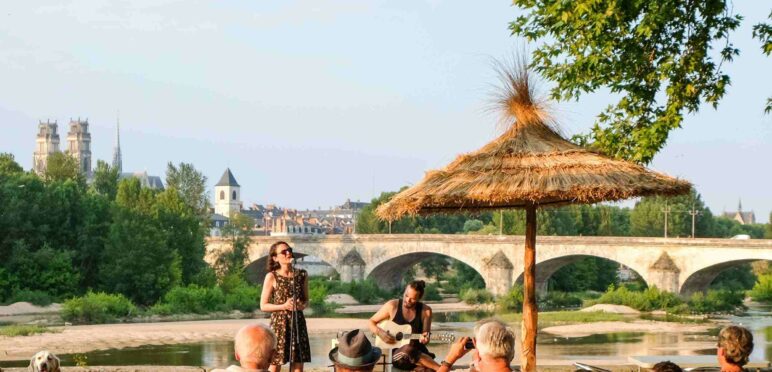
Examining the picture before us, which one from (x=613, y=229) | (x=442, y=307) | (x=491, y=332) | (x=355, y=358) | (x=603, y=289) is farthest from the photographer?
(x=613, y=229)

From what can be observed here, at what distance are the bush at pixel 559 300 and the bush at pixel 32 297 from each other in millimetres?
20281

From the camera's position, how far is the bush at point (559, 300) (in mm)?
52312

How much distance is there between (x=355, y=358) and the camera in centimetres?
676

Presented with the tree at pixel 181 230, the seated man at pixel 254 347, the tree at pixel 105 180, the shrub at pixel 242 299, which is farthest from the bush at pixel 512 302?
the seated man at pixel 254 347

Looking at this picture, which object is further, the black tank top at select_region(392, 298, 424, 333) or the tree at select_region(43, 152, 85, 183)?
the tree at select_region(43, 152, 85, 183)

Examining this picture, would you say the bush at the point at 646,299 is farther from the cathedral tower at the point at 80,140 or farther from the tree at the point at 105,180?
the cathedral tower at the point at 80,140

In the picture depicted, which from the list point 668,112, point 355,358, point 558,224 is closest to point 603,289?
point 558,224

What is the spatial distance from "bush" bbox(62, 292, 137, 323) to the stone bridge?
15816 mm

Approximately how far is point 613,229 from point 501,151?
5969 centimetres

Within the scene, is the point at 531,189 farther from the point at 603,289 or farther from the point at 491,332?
the point at 603,289

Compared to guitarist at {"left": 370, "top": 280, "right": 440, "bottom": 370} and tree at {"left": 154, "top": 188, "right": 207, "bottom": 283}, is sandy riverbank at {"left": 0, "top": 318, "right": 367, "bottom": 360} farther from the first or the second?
guitarist at {"left": 370, "top": 280, "right": 440, "bottom": 370}

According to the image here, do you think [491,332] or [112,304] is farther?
[112,304]

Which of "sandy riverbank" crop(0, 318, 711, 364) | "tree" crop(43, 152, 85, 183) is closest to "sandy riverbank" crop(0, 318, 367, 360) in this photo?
"sandy riverbank" crop(0, 318, 711, 364)

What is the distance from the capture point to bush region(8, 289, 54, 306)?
40.6 m
